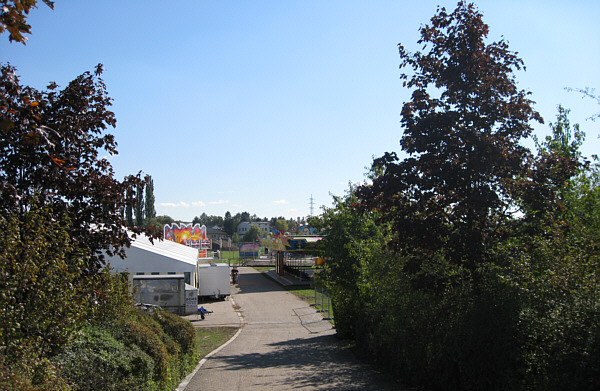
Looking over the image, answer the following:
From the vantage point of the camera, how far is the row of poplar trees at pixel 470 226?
273 inches

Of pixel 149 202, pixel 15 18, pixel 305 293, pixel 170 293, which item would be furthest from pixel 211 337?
pixel 149 202

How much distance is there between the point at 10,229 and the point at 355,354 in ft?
37.0

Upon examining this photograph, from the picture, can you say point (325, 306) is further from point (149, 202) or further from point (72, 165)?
point (149, 202)

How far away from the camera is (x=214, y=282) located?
33.0m

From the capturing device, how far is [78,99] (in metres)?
7.30

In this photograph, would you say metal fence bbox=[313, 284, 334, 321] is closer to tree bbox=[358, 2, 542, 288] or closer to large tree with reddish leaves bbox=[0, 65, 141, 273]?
tree bbox=[358, 2, 542, 288]

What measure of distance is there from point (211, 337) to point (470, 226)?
14156mm

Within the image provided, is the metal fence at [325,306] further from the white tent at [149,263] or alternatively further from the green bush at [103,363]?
the green bush at [103,363]

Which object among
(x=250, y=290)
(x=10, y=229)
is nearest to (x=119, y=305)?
(x=10, y=229)

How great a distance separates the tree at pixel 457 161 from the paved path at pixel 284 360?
313 cm

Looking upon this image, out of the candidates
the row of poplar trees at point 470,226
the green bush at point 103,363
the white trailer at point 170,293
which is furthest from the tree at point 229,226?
the green bush at point 103,363

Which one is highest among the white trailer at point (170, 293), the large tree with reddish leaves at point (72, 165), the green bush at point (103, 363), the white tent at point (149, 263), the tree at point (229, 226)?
the tree at point (229, 226)

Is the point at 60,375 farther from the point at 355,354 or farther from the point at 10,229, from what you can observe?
the point at 355,354

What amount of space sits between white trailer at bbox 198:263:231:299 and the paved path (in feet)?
14.5
